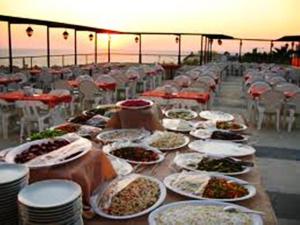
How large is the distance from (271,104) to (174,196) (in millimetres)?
5187

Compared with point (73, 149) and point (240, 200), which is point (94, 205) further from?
point (240, 200)

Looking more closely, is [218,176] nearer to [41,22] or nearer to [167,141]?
[167,141]

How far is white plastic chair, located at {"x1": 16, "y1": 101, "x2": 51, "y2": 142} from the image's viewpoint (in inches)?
209

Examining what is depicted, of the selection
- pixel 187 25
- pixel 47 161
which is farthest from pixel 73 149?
pixel 187 25

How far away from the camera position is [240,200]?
5.41ft

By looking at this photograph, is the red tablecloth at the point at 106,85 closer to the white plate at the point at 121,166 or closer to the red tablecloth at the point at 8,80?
the red tablecloth at the point at 8,80

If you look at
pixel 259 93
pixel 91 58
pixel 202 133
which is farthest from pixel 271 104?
pixel 91 58

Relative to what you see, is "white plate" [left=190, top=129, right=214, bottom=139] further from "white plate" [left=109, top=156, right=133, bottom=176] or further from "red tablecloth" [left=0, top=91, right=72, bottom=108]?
"red tablecloth" [left=0, top=91, right=72, bottom=108]

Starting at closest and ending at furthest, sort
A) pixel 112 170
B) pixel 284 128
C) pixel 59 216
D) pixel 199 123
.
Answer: pixel 59 216 < pixel 112 170 < pixel 199 123 < pixel 284 128

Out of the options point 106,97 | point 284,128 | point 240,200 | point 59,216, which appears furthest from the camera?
point 106,97

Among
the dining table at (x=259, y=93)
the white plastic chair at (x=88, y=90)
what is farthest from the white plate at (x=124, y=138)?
the white plastic chair at (x=88, y=90)

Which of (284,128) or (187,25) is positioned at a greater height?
(187,25)

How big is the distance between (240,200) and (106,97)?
21.7ft

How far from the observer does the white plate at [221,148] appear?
2.32m
